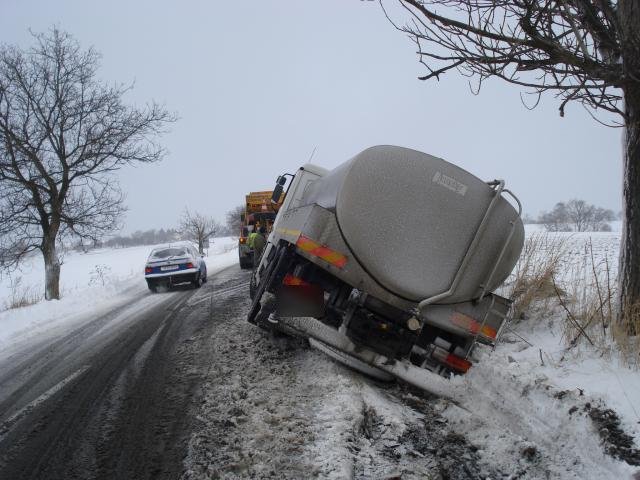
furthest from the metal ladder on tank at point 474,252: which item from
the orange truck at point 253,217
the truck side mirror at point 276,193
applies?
the orange truck at point 253,217

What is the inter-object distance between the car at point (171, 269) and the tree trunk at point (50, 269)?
3.22m

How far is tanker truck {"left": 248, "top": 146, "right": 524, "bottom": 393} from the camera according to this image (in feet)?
12.9

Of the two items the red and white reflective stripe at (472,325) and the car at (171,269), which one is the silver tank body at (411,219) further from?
the car at (171,269)

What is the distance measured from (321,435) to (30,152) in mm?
15015

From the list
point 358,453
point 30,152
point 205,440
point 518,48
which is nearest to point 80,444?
point 205,440

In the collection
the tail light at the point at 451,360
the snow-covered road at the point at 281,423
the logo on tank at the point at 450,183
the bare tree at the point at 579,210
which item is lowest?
the snow-covered road at the point at 281,423

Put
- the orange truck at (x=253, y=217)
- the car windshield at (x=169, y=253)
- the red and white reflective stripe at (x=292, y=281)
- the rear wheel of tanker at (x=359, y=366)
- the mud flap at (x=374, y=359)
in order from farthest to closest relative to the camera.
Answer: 1. the orange truck at (x=253, y=217)
2. the car windshield at (x=169, y=253)
3. the rear wheel of tanker at (x=359, y=366)
4. the red and white reflective stripe at (x=292, y=281)
5. the mud flap at (x=374, y=359)

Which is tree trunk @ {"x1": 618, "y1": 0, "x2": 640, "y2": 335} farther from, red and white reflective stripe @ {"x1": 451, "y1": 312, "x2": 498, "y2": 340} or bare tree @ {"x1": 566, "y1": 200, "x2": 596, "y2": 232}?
bare tree @ {"x1": 566, "y1": 200, "x2": 596, "y2": 232}

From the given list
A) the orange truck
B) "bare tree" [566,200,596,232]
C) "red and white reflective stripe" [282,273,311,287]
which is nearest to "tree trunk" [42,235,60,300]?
the orange truck

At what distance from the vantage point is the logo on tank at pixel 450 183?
396 centimetres

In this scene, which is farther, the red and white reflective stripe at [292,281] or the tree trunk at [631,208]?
the red and white reflective stripe at [292,281]

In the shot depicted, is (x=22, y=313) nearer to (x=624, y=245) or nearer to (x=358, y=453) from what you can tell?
(x=358, y=453)

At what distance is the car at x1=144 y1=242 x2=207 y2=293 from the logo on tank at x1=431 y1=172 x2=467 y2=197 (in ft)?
39.5

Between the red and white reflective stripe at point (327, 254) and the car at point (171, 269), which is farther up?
the red and white reflective stripe at point (327, 254)
